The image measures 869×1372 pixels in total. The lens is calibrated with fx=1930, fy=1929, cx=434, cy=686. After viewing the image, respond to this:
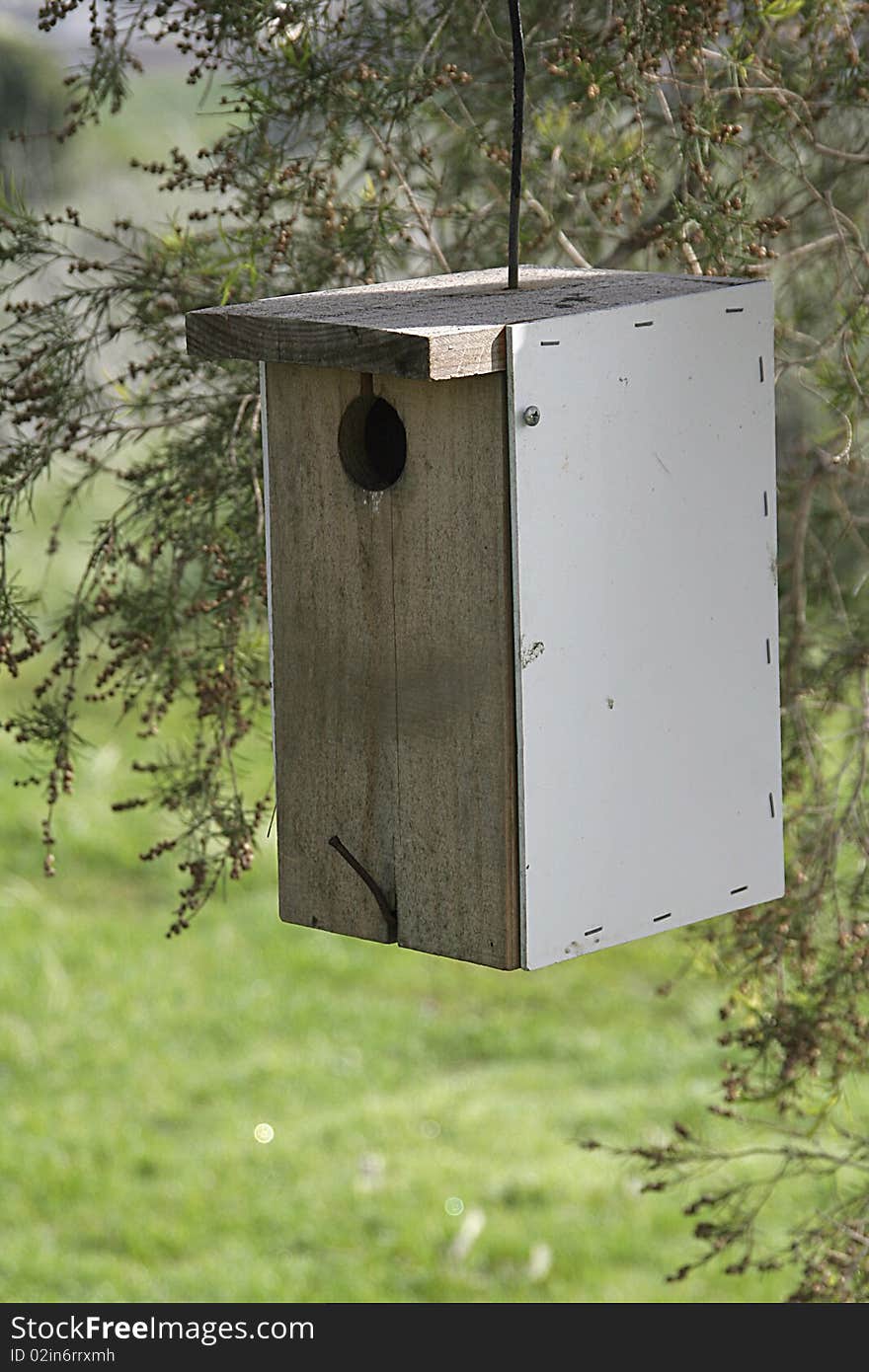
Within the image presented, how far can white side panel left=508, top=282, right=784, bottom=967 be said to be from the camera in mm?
1832

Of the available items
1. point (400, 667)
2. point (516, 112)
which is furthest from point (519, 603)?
point (516, 112)

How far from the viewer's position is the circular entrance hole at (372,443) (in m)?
1.95

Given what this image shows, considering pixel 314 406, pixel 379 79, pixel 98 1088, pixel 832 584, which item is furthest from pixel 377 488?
pixel 98 1088

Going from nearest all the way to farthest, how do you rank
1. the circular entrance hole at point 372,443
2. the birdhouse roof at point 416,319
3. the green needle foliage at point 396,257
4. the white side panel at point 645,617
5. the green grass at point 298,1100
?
the birdhouse roof at point 416,319, the white side panel at point 645,617, the circular entrance hole at point 372,443, the green needle foliage at point 396,257, the green grass at point 298,1100

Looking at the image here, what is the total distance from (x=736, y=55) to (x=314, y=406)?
2.75ft

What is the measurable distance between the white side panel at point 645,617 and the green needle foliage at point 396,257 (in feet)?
0.66

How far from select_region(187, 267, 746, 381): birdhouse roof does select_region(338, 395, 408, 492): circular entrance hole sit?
0.33 ft

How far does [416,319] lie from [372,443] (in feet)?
0.74

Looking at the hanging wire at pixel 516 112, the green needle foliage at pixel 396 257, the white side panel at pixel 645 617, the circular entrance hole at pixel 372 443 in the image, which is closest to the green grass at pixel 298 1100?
the green needle foliage at pixel 396 257

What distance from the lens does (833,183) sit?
325cm

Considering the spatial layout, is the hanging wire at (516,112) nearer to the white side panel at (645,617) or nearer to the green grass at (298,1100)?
the white side panel at (645,617)

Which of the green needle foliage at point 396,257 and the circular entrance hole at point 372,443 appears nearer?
the circular entrance hole at point 372,443

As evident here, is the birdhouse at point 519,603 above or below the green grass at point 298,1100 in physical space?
above

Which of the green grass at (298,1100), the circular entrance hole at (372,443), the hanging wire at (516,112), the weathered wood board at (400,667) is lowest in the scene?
the green grass at (298,1100)
